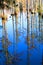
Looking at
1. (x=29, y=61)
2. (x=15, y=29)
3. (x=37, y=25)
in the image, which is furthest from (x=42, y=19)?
(x=29, y=61)

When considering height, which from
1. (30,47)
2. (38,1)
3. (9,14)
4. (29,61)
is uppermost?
(38,1)

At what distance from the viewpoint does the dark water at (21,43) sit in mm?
2131

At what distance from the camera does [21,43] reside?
2.16 metres

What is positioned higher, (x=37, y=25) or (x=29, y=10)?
(x=29, y=10)

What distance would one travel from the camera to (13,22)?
2139 millimetres

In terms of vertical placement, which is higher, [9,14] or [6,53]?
[9,14]

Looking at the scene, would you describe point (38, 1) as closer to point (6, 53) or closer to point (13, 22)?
point (13, 22)

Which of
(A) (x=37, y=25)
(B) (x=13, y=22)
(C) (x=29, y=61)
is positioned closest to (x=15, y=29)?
(B) (x=13, y=22)

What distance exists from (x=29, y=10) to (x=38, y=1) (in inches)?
5.6

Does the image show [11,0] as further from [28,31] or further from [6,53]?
[6,53]

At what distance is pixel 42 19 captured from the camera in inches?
86.0

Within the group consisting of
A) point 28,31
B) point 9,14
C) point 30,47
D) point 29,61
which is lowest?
point 29,61

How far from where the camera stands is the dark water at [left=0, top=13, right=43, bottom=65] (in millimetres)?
2131

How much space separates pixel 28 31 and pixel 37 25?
121mm
